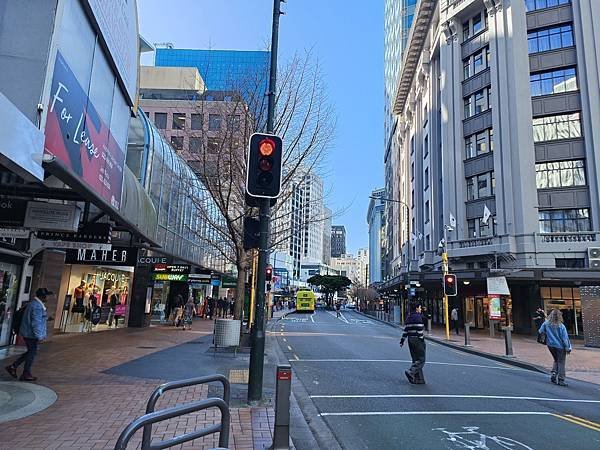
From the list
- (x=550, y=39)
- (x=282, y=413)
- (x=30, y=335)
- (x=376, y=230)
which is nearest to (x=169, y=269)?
(x=30, y=335)

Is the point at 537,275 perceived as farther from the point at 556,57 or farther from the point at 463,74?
the point at 463,74

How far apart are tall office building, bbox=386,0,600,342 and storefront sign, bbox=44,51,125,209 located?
20.5 m

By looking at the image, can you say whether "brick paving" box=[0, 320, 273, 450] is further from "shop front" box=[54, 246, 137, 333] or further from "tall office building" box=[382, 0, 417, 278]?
"tall office building" box=[382, 0, 417, 278]

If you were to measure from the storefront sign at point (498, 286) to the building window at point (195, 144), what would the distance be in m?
16.7

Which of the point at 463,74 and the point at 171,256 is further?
the point at 463,74

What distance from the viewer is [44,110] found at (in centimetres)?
615

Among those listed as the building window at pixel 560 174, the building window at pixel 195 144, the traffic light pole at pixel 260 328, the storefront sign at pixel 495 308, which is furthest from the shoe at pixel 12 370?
the building window at pixel 560 174

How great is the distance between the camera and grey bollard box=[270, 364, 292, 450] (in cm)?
525

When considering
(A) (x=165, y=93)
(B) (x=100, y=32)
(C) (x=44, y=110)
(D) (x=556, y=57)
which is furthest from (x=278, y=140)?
(A) (x=165, y=93)

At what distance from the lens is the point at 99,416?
639 centimetres

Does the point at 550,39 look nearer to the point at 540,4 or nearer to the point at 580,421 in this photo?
the point at 540,4

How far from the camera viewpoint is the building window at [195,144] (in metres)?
17.0

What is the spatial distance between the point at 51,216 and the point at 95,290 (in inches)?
534

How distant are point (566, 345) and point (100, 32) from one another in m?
12.6
